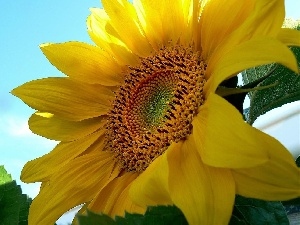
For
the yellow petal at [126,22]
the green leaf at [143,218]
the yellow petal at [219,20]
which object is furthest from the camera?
the yellow petal at [126,22]

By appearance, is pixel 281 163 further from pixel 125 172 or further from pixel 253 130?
pixel 125 172

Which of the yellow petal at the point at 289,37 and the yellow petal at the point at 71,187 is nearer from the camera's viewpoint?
the yellow petal at the point at 289,37

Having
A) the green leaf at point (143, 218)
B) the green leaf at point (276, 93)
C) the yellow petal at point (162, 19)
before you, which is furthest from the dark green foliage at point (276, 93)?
the green leaf at point (143, 218)

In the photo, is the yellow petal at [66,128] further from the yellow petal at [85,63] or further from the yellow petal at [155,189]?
the yellow petal at [155,189]

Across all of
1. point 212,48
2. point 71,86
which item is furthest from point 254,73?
point 71,86

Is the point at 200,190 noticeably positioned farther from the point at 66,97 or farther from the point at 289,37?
the point at 66,97

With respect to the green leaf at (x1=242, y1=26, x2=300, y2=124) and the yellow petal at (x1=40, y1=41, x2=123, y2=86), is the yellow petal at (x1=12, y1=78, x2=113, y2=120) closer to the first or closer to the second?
the yellow petal at (x1=40, y1=41, x2=123, y2=86)

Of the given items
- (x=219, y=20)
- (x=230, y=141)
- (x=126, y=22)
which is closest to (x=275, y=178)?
(x=230, y=141)
